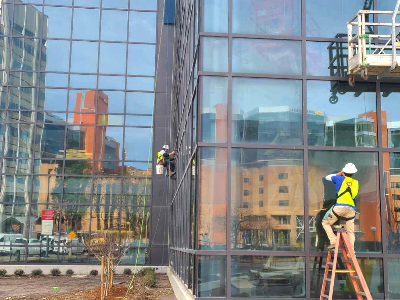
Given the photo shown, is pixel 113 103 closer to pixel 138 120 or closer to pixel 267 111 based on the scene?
pixel 138 120

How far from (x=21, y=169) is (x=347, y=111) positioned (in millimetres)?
22407

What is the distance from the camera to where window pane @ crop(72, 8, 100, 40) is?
29.8m

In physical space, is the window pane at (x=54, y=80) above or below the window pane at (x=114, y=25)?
below

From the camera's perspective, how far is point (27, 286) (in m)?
22.0

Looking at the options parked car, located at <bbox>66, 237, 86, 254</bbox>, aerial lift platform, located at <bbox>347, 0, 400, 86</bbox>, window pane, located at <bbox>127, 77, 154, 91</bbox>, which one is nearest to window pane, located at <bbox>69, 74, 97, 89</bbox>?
window pane, located at <bbox>127, 77, 154, 91</bbox>

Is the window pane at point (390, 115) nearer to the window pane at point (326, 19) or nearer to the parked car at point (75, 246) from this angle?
the window pane at point (326, 19)

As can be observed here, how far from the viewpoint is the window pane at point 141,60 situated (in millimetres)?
29828

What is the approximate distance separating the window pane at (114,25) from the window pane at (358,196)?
72.4ft

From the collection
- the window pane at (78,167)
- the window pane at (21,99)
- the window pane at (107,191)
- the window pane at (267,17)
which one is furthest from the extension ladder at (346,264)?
the window pane at (21,99)

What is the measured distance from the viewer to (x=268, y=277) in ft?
31.8

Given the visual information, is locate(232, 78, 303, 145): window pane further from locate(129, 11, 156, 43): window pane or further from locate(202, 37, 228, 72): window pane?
locate(129, 11, 156, 43): window pane

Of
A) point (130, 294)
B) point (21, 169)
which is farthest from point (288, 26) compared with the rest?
point (21, 169)

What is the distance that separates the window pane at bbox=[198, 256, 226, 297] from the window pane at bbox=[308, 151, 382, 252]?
183 cm

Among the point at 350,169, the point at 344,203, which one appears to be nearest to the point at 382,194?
the point at 350,169
